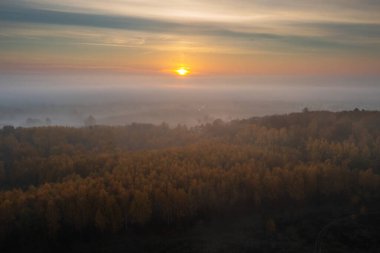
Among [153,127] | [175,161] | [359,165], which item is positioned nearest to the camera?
[175,161]

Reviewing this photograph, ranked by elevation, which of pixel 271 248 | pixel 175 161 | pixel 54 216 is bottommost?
pixel 271 248

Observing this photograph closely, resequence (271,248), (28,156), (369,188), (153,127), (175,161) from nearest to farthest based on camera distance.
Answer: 1. (271,248)
2. (369,188)
3. (175,161)
4. (28,156)
5. (153,127)

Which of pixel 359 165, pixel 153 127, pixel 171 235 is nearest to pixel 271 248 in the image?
pixel 171 235

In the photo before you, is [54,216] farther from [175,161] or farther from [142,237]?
[175,161]

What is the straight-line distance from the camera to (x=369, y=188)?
81.2 m

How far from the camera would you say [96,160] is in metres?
94.6

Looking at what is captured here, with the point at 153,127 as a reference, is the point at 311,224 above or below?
below

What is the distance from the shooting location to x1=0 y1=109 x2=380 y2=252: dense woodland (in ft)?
213

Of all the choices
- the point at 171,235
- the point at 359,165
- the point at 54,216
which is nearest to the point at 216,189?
the point at 171,235

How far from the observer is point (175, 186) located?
75.5 metres

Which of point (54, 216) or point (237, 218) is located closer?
point (54, 216)

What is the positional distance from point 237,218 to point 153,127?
87.9m

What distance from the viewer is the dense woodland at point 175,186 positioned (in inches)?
2557

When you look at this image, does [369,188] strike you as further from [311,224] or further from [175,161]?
[175,161]
